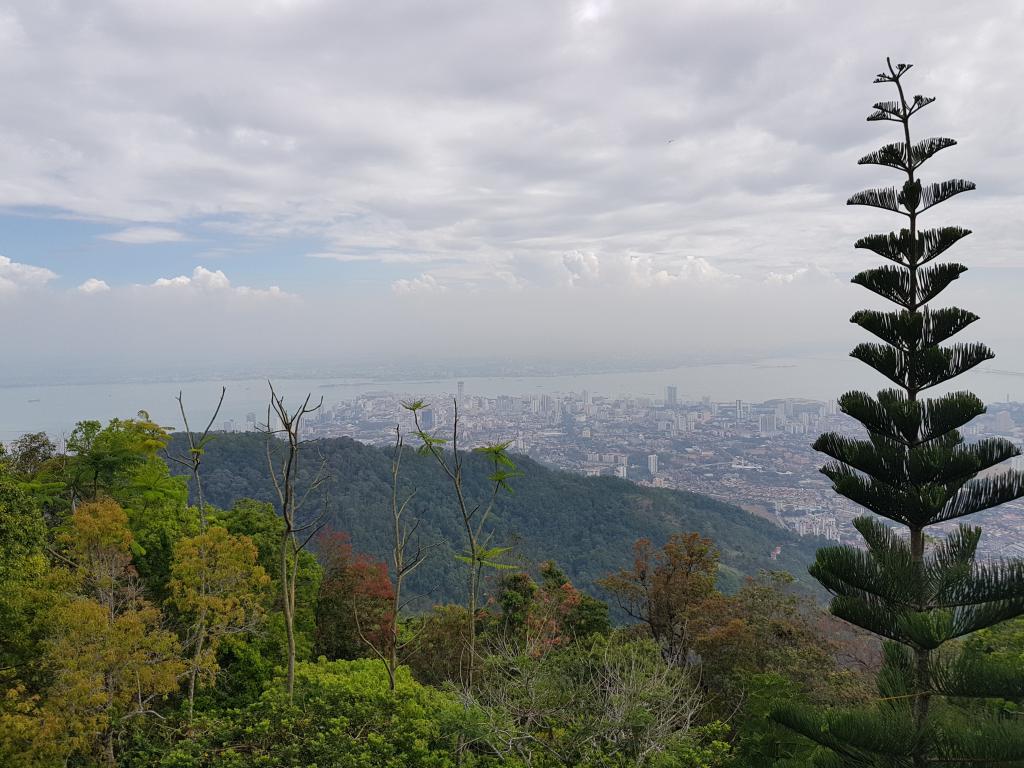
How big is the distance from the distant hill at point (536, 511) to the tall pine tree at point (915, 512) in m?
21.4

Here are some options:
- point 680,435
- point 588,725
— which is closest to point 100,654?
point 588,725

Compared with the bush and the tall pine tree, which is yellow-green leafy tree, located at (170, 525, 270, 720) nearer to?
the bush

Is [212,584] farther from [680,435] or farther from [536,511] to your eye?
[680,435]

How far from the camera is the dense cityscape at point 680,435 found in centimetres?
3170

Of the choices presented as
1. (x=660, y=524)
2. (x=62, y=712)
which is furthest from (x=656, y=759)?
(x=660, y=524)

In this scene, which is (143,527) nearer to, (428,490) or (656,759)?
(656,759)

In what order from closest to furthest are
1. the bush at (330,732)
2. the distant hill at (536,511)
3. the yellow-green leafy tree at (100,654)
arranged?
the bush at (330,732) < the yellow-green leafy tree at (100,654) < the distant hill at (536,511)

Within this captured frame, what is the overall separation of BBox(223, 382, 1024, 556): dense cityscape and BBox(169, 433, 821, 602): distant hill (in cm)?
180

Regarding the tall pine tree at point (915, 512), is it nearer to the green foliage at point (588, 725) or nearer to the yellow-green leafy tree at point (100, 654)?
the green foliage at point (588, 725)

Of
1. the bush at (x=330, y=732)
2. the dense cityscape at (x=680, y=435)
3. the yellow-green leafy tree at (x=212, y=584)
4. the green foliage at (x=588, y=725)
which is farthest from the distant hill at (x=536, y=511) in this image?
the green foliage at (x=588, y=725)

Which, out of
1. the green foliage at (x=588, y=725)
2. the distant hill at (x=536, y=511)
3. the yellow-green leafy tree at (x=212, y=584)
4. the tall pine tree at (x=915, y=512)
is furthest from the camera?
the distant hill at (x=536, y=511)

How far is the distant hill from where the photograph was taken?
2717cm

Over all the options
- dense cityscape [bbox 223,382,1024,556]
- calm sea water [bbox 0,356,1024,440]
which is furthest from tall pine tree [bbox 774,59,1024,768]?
dense cityscape [bbox 223,382,1024,556]

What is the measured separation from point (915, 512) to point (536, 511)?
2808cm
